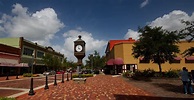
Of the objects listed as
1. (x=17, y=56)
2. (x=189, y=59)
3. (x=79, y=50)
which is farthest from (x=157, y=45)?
(x=17, y=56)

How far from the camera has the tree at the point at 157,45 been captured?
1969cm

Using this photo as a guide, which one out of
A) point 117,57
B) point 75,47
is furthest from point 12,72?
point 75,47

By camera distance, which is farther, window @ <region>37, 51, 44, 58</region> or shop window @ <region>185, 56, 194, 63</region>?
window @ <region>37, 51, 44, 58</region>

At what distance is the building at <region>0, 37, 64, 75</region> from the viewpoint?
34.5 m

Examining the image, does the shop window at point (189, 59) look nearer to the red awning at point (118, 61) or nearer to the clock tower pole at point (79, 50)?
the red awning at point (118, 61)

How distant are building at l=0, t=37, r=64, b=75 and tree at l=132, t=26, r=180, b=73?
81.1ft

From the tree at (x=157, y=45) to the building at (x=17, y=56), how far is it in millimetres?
24717

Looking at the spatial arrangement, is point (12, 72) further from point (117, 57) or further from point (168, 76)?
point (168, 76)

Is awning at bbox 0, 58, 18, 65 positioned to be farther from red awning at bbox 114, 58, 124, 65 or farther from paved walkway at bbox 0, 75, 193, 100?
paved walkway at bbox 0, 75, 193, 100

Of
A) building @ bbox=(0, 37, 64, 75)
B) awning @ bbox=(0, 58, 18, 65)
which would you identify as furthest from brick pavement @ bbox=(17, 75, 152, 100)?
awning @ bbox=(0, 58, 18, 65)

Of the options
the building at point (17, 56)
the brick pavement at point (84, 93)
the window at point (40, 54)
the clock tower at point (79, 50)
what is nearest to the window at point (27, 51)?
the building at point (17, 56)

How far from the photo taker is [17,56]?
1547 inches

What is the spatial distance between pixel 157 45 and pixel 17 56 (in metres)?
33.6

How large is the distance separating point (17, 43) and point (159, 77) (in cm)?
3561
